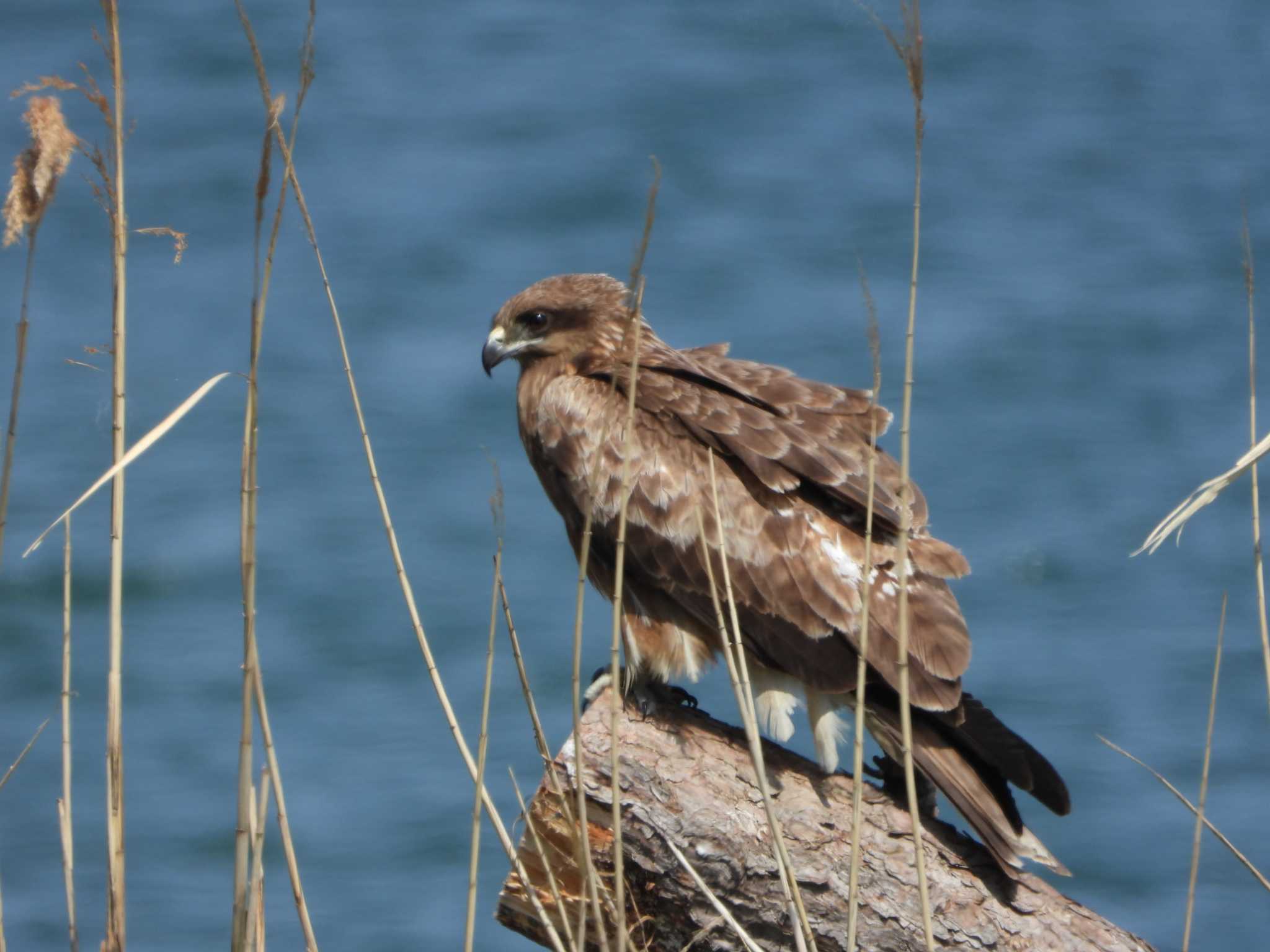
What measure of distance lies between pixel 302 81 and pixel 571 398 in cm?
206

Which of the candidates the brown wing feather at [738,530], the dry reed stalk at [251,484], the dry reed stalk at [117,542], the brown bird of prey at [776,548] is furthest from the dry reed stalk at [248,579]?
the brown wing feather at [738,530]

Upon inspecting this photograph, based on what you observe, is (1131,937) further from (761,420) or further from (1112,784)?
(1112,784)

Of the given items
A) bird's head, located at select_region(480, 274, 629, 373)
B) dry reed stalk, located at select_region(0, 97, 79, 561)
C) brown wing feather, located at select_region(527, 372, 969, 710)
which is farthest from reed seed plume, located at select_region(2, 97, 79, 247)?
bird's head, located at select_region(480, 274, 629, 373)

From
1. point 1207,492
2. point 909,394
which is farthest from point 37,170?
point 1207,492

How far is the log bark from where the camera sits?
3.04 m

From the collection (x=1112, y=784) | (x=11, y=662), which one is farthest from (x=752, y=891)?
(x=11, y=662)

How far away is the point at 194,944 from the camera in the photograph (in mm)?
9906

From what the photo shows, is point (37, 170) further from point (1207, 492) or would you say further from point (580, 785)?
point (1207, 492)

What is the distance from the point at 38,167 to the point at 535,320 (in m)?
2.38

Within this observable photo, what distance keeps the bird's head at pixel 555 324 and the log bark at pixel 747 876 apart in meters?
1.49

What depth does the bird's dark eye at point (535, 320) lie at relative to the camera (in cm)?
443

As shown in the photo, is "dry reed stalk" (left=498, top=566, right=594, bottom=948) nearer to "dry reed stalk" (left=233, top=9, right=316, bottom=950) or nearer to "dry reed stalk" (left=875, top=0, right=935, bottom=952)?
"dry reed stalk" (left=233, top=9, right=316, bottom=950)

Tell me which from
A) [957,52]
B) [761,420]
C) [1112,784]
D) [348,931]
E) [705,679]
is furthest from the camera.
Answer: [957,52]

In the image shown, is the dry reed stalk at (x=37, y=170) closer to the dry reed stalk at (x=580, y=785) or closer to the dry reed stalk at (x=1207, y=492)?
the dry reed stalk at (x=580, y=785)
